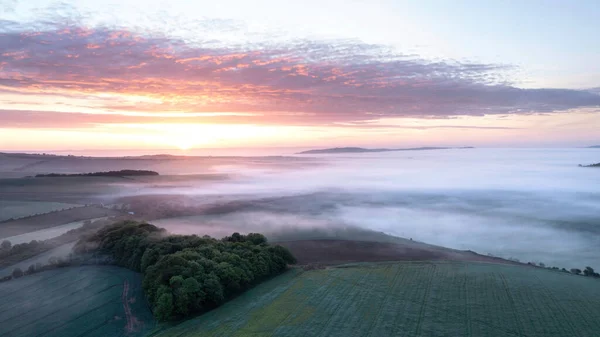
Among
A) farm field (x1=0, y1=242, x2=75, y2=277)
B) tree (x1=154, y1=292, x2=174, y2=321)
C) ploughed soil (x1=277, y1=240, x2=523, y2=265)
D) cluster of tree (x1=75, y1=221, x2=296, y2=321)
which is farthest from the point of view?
ploughed soil (x1=277, y1=240, x2=523, y2=265)

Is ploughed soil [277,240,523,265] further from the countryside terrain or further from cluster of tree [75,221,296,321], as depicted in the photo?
cluster of tree [75,221,296,321]

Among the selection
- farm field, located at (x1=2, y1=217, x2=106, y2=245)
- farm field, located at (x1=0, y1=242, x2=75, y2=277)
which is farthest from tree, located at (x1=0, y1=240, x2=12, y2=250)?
farm field, located at (x1=0, y1=242, x2=75, y2=277)

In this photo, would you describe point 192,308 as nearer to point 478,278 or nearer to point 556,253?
point 478,278

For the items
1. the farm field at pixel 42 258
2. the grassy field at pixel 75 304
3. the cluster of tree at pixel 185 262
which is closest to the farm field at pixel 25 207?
the farm field at pixel 42 258

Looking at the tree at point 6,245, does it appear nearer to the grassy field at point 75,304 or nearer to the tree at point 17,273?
the tree at point 17,273

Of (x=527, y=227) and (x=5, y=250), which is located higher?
(x=5, y=250)

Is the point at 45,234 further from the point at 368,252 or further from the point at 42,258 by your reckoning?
the point at 368,252

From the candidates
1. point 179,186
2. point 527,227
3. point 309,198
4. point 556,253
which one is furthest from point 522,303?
point 179,186
